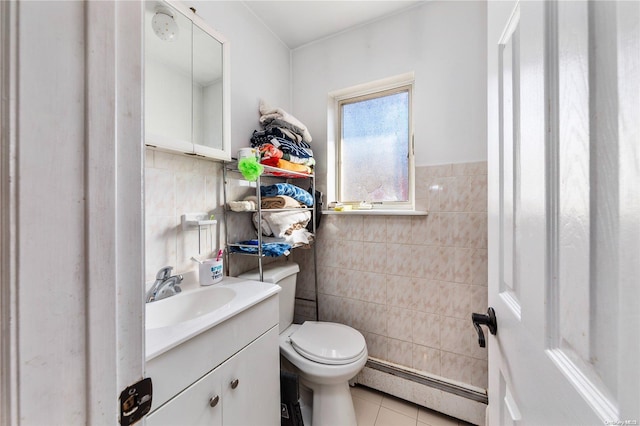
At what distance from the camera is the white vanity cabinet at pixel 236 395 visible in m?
0.68

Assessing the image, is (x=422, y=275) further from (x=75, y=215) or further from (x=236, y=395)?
(x=75, y=215)

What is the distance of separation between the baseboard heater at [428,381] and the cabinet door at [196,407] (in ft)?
3.44

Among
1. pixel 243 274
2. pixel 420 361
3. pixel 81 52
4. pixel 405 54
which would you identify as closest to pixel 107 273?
pixel 81 52

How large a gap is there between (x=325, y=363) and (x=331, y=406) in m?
0.26

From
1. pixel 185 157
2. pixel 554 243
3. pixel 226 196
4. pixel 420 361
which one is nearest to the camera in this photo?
pixel 554 243

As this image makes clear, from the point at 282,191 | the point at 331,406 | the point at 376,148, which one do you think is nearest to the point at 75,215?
the point at 282,191

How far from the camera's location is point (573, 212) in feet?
0.99

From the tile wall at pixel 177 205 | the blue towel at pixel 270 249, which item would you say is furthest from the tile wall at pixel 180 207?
the blue towel at pixel 270 249

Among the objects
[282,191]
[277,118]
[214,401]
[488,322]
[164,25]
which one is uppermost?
[164,25]

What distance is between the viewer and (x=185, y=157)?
1133mm

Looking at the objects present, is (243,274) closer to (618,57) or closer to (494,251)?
(494,251)

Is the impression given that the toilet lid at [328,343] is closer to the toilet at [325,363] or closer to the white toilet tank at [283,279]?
the toilet at [325,363]

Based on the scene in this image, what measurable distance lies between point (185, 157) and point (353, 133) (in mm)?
1153

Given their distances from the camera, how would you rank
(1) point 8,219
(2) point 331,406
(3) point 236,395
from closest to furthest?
(1) point 8,219 < (3) point 236,395 < (2) point 331,406
